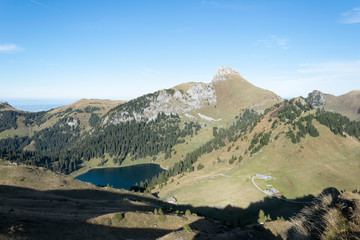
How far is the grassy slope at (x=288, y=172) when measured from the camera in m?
93.6

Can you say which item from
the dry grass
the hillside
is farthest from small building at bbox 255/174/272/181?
the dry grass

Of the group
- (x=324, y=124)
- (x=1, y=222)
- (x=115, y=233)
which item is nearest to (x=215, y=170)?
(x=324, y=124)

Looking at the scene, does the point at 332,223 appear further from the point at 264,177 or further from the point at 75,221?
the point at 264,177

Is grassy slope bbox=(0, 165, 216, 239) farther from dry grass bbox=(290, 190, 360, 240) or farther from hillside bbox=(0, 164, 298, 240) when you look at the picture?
dry grass bbox=(290, 190, 360, 240)

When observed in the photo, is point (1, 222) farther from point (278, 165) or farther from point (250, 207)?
point (278, 165)

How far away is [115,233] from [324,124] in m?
155

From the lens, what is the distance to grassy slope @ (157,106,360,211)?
93562mm

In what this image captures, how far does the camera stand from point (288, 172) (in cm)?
10669

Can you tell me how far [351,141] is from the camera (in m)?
125

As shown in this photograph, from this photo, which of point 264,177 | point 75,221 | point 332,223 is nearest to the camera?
point 332,223

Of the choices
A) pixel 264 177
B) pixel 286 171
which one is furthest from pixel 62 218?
pixel 286 171

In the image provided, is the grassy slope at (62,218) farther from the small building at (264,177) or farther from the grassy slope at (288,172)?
the small building at (264,177)

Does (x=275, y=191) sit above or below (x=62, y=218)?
Result: below

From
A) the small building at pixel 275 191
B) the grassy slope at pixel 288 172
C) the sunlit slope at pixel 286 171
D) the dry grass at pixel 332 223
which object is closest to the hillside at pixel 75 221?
the dry grass at pixel 332 223
